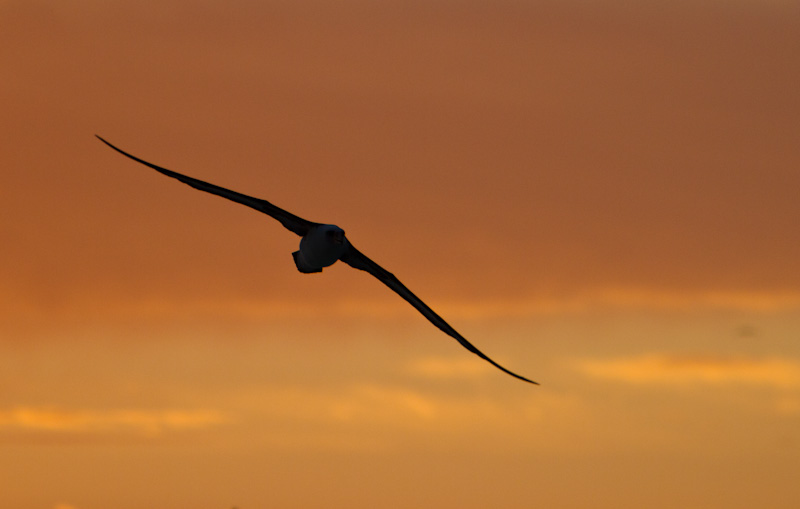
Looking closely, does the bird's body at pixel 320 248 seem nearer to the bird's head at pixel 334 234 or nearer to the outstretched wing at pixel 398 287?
the bird's head at pixel 334 234

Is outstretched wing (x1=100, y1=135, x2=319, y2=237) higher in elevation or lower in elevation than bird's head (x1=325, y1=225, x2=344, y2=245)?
higher

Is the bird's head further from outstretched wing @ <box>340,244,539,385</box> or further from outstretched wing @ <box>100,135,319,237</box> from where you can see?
outstretched wing @ <box>340,244,539,385</box>

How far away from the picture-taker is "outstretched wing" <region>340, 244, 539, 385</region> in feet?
111

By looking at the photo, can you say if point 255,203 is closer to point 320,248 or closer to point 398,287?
point 320,248

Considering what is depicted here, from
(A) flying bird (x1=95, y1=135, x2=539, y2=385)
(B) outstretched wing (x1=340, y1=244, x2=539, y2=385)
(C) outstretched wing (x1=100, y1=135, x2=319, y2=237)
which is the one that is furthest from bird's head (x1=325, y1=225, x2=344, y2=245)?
(B) outstretched wing (x1=340, y1=244, x2=539, y2=385)

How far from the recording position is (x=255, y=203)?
103ft

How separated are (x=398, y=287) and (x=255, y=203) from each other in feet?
19.7

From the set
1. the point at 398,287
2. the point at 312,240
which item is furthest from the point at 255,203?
the point at 398,287

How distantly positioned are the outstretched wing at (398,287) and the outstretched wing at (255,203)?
6.14ft

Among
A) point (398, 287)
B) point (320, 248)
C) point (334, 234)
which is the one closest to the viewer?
point (334, 234)

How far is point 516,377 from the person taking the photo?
3020cm

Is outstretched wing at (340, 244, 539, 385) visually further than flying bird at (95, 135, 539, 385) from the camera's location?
Yes

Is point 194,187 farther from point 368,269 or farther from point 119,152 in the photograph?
point 368,269

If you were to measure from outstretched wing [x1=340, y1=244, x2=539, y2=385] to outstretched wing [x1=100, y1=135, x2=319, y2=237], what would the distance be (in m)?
1.87
